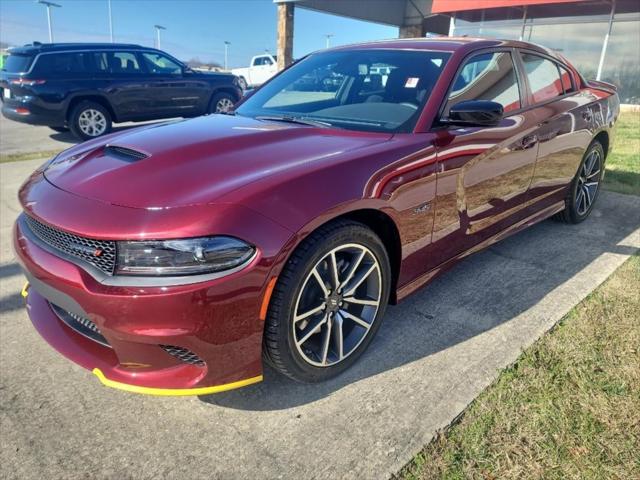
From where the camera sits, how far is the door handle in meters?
3.32

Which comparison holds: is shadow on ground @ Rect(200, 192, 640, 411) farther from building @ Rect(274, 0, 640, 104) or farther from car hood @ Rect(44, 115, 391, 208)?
building @ Rect(274, 0, 640, 104)

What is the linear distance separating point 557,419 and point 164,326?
5.52 feet

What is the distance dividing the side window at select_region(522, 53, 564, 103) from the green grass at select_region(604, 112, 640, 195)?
244 centimetres

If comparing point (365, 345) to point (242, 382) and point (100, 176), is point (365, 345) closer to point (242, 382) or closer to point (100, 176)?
point (242, 382)

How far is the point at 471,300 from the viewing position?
10.4 feet

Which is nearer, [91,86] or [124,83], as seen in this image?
[91,86]

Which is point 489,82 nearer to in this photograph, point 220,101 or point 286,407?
point 286,407

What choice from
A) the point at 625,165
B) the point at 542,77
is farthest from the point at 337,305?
the point at 625,165

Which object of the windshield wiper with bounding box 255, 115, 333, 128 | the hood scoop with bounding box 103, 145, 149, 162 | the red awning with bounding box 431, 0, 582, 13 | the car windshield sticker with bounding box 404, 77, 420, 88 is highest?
the red awning with bounding box 431, 0, 582, 13

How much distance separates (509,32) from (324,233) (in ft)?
58.8

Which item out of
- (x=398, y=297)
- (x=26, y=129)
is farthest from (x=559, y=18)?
(x=398, y=297)

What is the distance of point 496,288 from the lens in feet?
11.0

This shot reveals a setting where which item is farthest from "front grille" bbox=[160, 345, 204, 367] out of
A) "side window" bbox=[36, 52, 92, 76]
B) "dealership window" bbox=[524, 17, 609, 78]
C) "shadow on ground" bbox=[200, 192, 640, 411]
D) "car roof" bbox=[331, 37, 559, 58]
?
"dealership window" bbox=[524, 17, 609, 78]

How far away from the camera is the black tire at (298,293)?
6.63 feet
